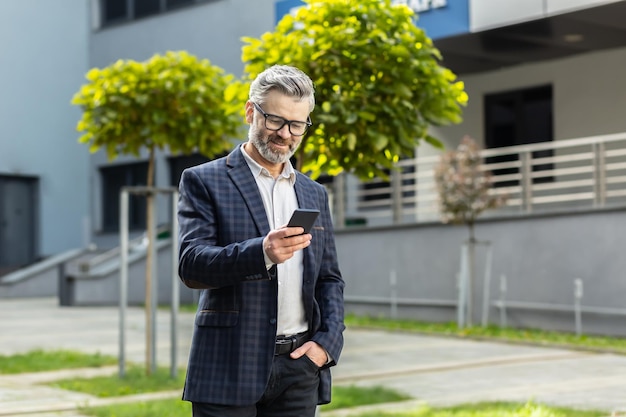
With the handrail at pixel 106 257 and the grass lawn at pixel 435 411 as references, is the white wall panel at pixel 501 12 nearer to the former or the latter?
the grass lawn at pixel 435 411

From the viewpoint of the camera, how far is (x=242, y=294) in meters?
3.51

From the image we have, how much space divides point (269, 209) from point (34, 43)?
2677cm

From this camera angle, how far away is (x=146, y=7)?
2827 cm

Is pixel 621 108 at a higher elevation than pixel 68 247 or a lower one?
higher

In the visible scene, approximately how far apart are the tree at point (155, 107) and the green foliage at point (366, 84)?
9.66ft

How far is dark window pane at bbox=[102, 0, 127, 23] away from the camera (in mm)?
29103

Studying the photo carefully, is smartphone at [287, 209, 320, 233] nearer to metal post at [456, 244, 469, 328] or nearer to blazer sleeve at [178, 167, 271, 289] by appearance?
blazer sleeve at [178, 167, 271, 289]

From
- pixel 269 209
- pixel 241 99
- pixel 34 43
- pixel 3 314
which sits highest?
pixel 34 43

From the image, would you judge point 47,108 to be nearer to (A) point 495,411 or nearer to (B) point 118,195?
(B) point 118,195

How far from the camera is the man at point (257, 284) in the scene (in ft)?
11.5

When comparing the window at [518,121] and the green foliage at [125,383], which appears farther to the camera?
the window at [518,121]

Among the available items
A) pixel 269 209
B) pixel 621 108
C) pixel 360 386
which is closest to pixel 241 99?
pixel 360 386

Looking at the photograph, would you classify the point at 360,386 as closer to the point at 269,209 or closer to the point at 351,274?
the point at 269,209

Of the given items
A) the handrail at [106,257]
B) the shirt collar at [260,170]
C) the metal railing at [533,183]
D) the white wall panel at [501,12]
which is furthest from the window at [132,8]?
the shirt collar at [260,170]
